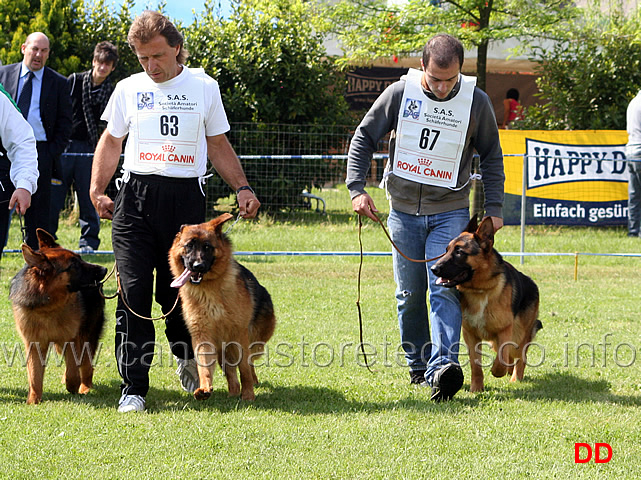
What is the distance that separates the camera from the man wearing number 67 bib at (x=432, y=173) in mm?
4875

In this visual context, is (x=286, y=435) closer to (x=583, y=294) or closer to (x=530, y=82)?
(x=583, y=294)

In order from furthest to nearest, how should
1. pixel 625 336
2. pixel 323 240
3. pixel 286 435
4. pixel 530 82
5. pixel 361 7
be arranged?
pixel 530 82 < pixel 361 7 < pixel 323 240 < pixel 625 336 < pixel 286 435

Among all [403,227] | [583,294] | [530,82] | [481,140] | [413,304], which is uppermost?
[530,82]

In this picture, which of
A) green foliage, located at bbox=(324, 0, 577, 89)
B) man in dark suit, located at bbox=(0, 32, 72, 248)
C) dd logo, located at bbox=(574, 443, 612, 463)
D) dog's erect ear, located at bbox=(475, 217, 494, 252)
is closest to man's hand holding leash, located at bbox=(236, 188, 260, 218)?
dog's erect ear, located at bbox=(475, 217, 494, 252)

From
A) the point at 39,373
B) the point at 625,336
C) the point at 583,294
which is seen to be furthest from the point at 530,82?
the point at 39,373

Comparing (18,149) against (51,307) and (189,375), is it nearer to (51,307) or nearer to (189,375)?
(51,307)

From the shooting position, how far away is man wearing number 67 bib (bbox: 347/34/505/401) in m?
4.88

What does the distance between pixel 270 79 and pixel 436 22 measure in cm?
370

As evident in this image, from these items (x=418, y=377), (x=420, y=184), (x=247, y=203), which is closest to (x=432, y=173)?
(x=420, y=184)

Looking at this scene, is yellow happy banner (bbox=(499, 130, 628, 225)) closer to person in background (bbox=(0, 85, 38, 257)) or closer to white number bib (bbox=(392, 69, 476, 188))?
white number bib (bbox=(392, 69, 476, 188))

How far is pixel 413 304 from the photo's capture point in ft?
17.1

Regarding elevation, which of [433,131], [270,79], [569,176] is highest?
[270,79]

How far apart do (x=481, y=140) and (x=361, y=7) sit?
11.1 metres

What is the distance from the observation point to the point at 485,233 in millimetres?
5047
